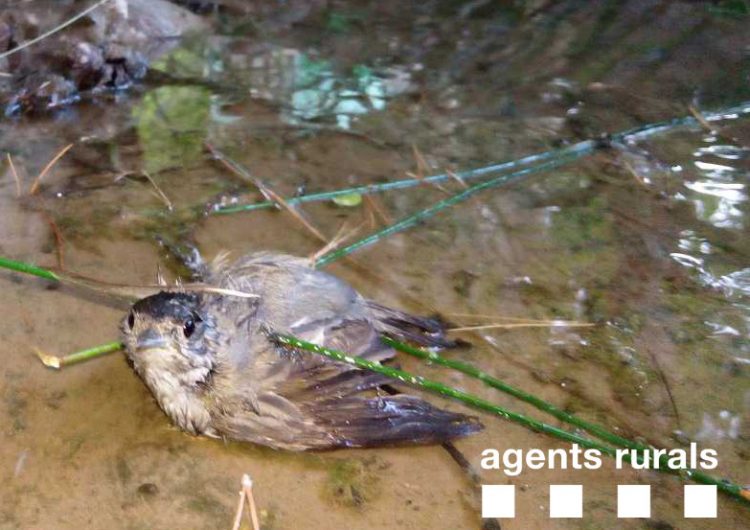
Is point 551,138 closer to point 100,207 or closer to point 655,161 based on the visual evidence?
point 655,161

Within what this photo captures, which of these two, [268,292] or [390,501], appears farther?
[268,292]

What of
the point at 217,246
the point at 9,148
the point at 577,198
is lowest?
the point at 9,148

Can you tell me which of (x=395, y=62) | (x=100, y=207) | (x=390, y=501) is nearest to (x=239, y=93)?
(x=395, y=62)

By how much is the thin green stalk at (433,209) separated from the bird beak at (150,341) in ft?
2.53

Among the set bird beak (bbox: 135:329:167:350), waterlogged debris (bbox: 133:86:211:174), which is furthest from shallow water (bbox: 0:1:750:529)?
bird beak (bbox: 135:329:167:350)

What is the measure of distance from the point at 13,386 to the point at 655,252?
94.4 inches

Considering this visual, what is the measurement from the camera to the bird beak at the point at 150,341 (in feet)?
7.26

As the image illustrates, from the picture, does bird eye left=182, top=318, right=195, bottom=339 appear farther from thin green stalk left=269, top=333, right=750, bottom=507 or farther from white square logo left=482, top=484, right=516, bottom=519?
white square logo left=482, top=484, right=516, bottom=519

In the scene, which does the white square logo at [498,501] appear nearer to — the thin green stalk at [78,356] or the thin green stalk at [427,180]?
the thin green stalk at [78,356]

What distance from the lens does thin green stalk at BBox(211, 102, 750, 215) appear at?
136 inches

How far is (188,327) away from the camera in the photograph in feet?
7.41

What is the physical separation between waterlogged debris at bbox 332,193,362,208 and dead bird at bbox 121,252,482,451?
1060mm

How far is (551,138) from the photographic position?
4121 mm

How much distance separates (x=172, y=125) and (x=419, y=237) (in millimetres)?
1673
